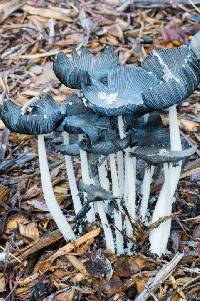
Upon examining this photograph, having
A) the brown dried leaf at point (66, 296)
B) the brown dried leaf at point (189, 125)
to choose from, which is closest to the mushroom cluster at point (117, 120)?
the brown dried leaf at point (66, 296)

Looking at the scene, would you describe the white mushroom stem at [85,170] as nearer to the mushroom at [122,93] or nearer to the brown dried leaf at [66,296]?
the mushroom at [122,93]

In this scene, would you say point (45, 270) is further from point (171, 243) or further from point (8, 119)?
point (8, 119)

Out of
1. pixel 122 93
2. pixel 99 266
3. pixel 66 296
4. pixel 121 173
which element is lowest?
pixel 66 296

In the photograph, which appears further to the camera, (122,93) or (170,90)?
(122,93)

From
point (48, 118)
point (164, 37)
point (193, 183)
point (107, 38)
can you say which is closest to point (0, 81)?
point (107, 38)

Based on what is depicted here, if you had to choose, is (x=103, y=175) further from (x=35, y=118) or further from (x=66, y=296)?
(x=66, y=296)

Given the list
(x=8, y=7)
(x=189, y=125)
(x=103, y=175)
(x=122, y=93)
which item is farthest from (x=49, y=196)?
(x=8, y=7)
